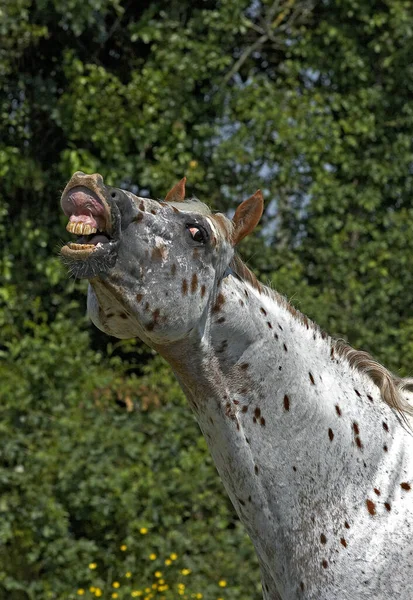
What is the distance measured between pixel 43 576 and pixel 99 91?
346 cm

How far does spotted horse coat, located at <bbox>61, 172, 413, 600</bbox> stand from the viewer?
2.35 metres

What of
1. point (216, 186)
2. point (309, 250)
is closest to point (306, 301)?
point (309, 250)

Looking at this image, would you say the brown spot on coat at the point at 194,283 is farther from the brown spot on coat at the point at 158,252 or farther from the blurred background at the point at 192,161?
the blurred background at the point at 192,161

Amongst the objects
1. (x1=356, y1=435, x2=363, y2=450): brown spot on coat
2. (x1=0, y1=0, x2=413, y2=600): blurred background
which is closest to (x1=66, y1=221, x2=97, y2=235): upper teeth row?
(x1=356, y1=435, x2=363, y2=450): brown spot on coat

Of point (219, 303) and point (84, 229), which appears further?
point (219, 303)

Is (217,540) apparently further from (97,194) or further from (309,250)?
(97,194)

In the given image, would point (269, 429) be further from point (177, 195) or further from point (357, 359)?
point (177, 195)

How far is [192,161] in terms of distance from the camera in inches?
299

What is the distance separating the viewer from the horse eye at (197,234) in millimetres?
2424

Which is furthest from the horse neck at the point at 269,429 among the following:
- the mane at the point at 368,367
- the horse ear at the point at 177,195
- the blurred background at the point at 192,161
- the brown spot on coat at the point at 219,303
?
the blurred background at the point at 192,161

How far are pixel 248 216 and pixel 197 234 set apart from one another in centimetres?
19

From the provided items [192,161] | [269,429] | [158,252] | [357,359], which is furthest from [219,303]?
[192,161]

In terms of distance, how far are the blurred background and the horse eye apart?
4028 mm

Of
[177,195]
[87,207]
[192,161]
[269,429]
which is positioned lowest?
[192,161]
